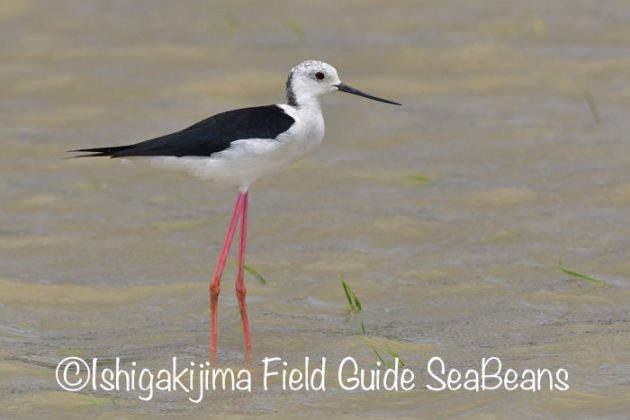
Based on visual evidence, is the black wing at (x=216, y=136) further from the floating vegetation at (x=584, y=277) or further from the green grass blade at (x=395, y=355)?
the floating vegetation at (x=584, y=277)

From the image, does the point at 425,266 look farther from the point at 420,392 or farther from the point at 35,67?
the point at 35,67

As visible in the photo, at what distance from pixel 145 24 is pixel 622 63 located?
13.8 ft

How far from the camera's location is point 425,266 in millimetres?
8422

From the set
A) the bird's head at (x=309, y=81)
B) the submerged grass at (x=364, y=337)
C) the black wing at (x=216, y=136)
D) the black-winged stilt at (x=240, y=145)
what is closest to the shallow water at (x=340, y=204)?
the submerged grass at (x=364, y=337)

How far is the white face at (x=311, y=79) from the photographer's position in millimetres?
7285

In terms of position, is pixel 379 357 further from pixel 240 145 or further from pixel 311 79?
pixel 311 79

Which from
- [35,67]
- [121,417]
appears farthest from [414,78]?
[121,417]

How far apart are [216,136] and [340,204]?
2.66 meters

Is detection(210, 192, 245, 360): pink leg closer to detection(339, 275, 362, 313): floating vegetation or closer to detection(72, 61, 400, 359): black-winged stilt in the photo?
detection(72, 61, 400, 359): black-winged stilt

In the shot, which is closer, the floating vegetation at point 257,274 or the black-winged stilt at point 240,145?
the black-winged stilt at point 240,145
